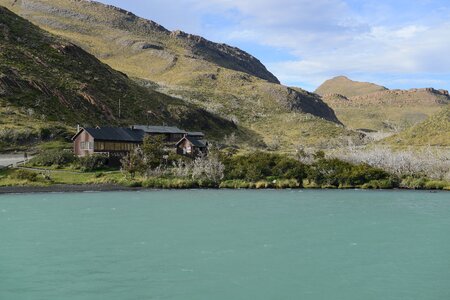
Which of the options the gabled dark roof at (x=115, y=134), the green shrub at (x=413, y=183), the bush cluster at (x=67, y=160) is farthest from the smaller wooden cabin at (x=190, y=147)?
the green shrub at (x=413, y=183)

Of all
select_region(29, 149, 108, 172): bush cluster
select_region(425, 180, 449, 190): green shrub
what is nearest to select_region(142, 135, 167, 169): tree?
select_region(29, 149, 108, 172): bush cluster

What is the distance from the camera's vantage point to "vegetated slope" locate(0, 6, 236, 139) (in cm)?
10594

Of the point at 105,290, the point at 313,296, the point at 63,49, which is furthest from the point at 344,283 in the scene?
the point at 63,49

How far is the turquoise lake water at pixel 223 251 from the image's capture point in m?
20.2

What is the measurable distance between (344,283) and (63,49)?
125069mm

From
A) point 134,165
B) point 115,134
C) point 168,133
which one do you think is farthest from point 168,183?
point 168,133

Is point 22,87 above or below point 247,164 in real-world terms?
above

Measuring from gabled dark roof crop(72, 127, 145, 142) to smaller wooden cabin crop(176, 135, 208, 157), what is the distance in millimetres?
7195

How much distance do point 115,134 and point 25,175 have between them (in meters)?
23.2

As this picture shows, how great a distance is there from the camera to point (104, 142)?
83000mm

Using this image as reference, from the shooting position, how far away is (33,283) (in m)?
20.7

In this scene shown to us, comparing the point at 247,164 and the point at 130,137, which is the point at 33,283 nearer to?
the point at 247,164

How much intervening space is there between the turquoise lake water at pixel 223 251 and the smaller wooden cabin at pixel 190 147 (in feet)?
138

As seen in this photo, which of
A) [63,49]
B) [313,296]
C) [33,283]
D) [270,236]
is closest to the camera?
[313,296]
